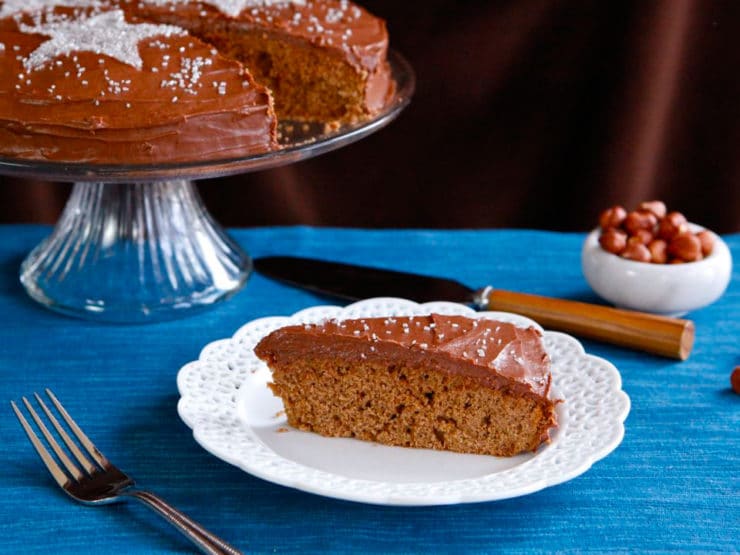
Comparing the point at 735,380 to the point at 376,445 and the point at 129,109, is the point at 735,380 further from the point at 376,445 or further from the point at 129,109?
the point at 129,109

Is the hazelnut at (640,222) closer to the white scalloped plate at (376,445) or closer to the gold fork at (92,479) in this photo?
the white scalloped plate at (376,445)

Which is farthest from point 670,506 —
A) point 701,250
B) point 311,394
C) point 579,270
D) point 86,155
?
point 86,155

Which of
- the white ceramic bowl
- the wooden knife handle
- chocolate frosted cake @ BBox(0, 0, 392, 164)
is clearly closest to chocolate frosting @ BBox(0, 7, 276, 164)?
chocolate frosted cake @ BBox(0, 0, 392, 164)

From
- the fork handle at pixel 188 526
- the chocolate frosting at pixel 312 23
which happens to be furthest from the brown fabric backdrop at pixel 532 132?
the fork handle at pixel 188 526

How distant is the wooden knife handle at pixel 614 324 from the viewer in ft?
6.22

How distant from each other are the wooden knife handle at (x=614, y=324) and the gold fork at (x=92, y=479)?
877 millimetres

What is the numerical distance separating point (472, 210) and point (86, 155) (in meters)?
1.43

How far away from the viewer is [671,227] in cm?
206

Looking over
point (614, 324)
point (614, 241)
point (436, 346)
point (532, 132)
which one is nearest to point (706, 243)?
point (614, 241)

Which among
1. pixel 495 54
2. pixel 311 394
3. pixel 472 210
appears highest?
pixel 495 54

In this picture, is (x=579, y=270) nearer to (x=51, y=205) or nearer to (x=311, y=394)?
(x=311, y=394)

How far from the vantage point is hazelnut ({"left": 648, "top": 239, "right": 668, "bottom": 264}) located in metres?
2.04

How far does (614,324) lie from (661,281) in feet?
0.53

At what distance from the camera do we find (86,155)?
1844mm
